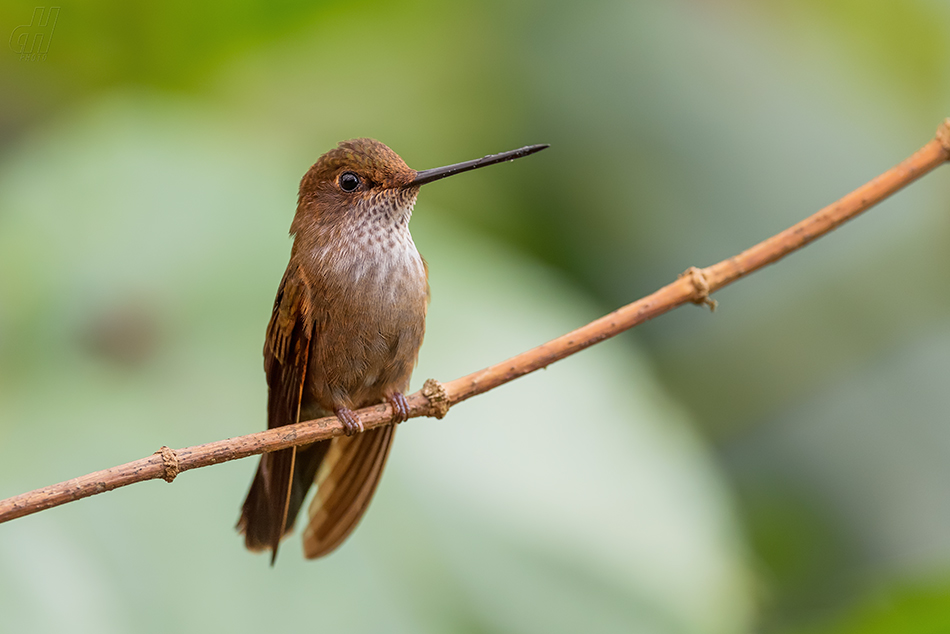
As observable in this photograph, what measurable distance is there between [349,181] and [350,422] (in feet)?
1.38

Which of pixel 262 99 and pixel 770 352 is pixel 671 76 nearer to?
pixel 770 352

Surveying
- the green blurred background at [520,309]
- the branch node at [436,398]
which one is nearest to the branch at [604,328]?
the branch node at [436,398]

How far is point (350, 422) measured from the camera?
1459 millimetres

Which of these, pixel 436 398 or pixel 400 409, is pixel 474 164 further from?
Result: pixel 400 409

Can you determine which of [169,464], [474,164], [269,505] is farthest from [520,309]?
[169,464]

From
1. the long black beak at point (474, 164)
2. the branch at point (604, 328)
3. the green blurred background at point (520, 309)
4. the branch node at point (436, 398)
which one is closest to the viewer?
the long black beak at point (474, 164)

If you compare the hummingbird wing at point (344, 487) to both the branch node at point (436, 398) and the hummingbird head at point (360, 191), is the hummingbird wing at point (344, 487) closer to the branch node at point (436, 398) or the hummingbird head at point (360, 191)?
the branch node at point (436, 398)

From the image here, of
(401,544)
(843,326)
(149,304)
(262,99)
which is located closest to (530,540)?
(401,544)

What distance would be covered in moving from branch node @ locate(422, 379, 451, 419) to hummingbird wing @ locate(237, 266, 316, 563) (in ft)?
0.79

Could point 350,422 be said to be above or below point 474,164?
below

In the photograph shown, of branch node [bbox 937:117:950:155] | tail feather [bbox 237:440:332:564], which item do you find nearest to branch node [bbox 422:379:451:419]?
tail feather [bbox 237:440:332:564]

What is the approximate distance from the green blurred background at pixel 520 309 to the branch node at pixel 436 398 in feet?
2.39

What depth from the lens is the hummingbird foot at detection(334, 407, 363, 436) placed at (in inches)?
56.8

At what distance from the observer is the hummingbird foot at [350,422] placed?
1.44 m
